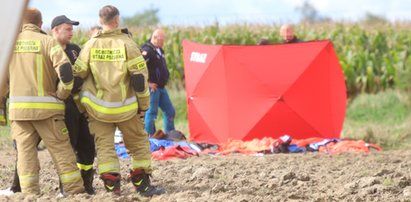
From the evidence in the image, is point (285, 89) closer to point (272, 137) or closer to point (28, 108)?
point (272, 137)

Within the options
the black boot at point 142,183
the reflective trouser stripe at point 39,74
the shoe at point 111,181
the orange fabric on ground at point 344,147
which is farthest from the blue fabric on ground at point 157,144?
the reflective trouser stripe at point 39,74

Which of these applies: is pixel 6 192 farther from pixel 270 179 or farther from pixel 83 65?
pixel 270 179

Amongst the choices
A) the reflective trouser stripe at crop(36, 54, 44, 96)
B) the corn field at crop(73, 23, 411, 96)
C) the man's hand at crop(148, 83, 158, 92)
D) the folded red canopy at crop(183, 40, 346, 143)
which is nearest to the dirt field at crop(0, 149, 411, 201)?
the reflective trouser stripe at crop(36, 54, 44, 96)

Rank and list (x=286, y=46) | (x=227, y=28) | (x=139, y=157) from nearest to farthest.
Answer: (x=139, y=157) < (x=286, y=46) < (x=227, y=28)

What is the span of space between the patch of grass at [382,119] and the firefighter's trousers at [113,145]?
707 cm

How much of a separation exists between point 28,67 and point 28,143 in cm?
64

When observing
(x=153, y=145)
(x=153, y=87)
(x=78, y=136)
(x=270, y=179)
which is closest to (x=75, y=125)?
(x=78, y=136)

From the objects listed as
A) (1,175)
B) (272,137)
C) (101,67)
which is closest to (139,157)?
(101,67)

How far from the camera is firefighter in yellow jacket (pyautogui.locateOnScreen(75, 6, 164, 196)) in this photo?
670 cm

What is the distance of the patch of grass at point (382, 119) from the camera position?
1363cm

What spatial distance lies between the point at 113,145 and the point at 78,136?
1.51ft

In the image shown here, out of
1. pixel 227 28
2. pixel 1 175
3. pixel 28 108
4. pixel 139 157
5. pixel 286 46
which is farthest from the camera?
pixel 227 28

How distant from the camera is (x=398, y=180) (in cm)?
761

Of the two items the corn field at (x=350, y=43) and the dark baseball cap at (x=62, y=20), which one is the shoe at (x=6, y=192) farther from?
the corn field at (x=350, y=43)
